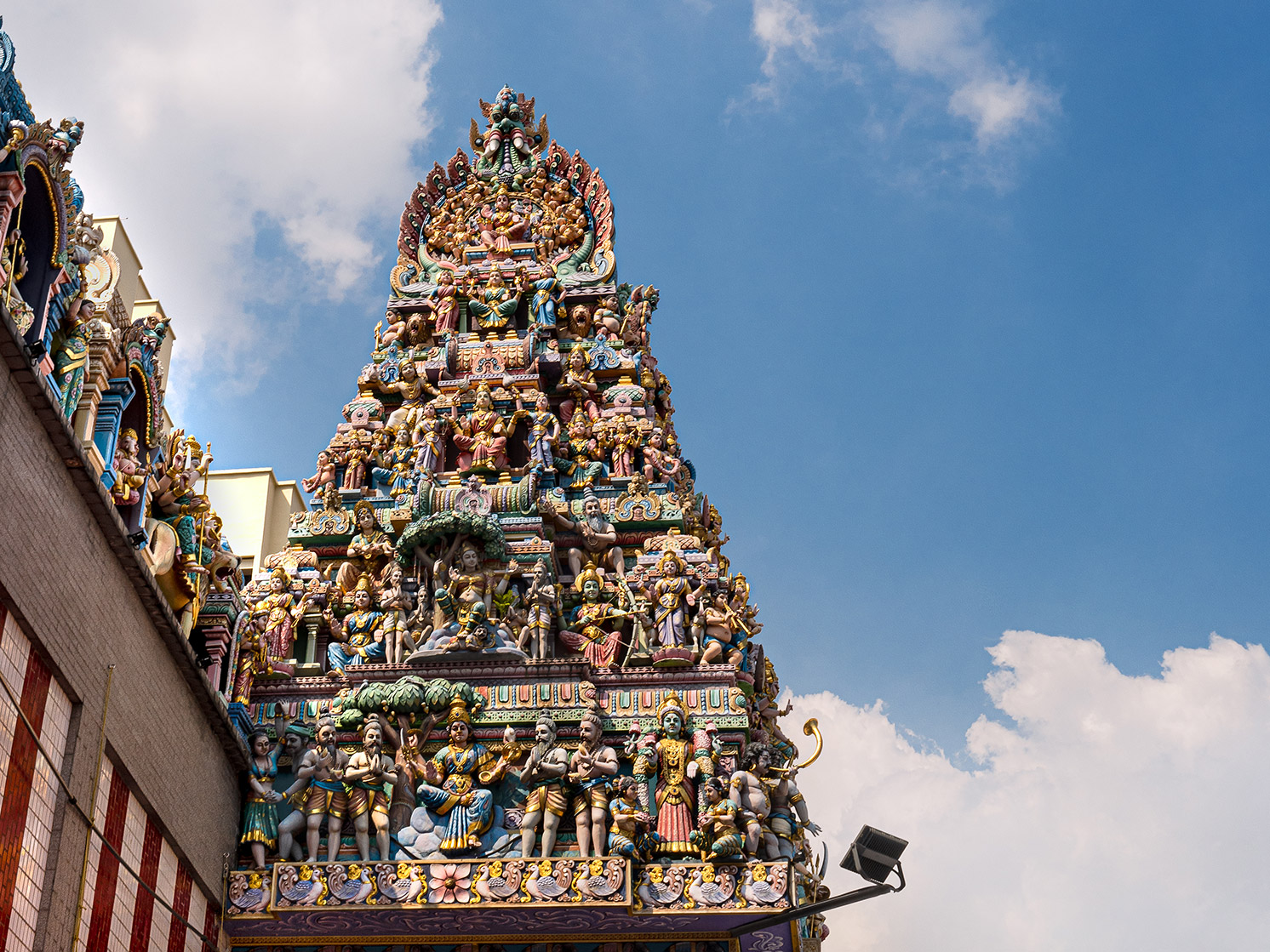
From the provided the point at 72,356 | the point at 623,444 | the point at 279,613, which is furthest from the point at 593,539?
the point at 72,356

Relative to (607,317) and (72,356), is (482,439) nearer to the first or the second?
(607,317)

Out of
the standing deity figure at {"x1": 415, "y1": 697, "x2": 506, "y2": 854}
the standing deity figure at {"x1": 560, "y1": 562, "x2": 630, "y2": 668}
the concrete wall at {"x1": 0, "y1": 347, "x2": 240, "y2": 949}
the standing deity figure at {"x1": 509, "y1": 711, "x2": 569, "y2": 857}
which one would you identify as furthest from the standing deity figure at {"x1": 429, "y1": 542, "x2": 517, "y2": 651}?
the concrete wall at {"x1": 0, "y1": 347, "x2": 240, "y2": 949}

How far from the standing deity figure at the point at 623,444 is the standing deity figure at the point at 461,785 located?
6446 millimetres

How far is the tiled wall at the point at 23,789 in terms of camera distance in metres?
15.7

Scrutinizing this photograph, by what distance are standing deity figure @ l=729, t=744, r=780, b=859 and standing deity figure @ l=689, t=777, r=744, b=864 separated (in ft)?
0.57

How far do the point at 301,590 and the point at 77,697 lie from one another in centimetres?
870

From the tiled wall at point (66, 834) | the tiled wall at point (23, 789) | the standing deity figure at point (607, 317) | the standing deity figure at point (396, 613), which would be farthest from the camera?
the standing deity figure at point (607, 317)

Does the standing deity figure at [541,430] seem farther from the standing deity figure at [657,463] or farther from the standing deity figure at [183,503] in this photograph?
the standing deity figure at [183,503]

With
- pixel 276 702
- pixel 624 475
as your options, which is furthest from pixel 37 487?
pixel 624 475

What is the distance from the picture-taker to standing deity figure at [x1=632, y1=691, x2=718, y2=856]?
22078 mm

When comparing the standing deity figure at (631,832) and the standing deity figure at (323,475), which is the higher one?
the standing deity figure at (323,475)

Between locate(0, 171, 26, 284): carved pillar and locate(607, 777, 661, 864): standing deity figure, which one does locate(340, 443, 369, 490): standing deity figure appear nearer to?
locate(607, 777, 661, 864): standing deity figure

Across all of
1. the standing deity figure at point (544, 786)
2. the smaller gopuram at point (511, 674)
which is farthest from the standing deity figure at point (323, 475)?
the standing deity figure at point (544, 786)

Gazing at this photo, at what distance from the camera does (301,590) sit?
26078mm
